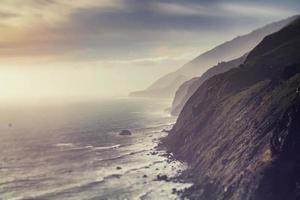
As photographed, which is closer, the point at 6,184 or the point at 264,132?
the point at 264,132

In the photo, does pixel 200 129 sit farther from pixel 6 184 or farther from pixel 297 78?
pixel 6 184

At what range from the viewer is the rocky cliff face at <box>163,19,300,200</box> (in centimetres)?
11033

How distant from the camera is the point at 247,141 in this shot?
137 m

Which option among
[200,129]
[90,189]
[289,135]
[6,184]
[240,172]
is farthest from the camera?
[200,129]

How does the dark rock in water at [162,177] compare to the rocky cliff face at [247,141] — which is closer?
the rocky cliff face at [247,141]

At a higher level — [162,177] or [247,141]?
[247,141]

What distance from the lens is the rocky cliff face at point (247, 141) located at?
4344 inches

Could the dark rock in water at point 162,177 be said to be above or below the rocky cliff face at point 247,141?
below

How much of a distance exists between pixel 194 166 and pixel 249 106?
32298 mm

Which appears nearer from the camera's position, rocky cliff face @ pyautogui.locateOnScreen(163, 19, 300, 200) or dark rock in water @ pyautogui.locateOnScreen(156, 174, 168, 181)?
rocky cliff face @ pyautogui.locateOnScreen(163, 19, 300, 200)

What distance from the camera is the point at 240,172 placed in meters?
123

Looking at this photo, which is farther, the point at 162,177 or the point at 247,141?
the point at 162,177

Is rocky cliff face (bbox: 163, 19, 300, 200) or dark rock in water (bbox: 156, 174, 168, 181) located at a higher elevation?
rocky cliff face (bbox: 163, 19, 300, 200)

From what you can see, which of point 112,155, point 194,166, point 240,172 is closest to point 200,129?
point 194,166
